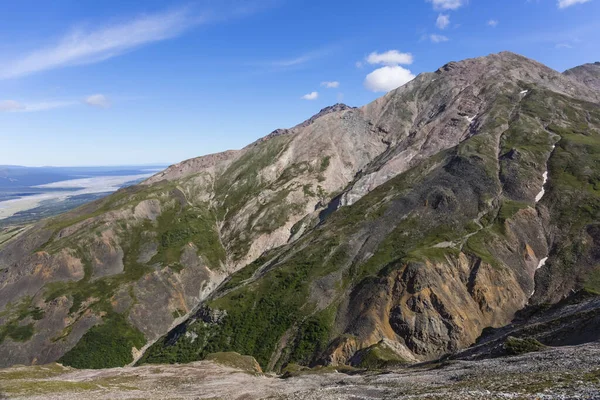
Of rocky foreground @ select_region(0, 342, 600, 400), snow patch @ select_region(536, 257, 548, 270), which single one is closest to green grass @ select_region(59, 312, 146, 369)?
rocky foreground @ select_region(0, 342, 600, 400)

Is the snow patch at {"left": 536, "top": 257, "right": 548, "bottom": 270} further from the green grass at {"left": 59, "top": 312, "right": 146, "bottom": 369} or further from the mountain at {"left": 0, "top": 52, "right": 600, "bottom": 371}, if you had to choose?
the green grass at {"left": 59, "top": 312, "right": 146, "bottom": 369}

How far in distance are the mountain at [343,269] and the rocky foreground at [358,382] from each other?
2995 centimetres

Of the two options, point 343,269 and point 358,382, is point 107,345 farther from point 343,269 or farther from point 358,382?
point 358,382

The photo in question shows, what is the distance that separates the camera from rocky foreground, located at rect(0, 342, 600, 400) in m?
30.0

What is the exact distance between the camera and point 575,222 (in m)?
114

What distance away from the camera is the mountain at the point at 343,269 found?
99.5 m

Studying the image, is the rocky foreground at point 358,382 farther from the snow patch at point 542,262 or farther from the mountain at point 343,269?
the snow patch at point 542,262

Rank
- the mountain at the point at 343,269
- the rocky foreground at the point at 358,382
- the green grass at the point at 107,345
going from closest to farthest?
the rocky foreground at the point at 358,382 → the mountain at the point at 343,269 → the green grass at the point at 107,345

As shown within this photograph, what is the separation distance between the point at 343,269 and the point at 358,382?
69.6 m

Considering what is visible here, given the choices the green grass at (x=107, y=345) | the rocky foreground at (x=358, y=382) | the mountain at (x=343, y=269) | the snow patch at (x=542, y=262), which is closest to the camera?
the rocky foreground at (x=358, y=382)

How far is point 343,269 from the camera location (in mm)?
118500

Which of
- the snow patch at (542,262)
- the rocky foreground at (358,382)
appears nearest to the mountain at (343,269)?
the snow patch at (542,262)

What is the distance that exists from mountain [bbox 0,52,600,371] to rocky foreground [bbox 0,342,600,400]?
29952mm

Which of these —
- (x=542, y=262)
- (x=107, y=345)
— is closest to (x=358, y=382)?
(x=542, y=262)
